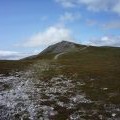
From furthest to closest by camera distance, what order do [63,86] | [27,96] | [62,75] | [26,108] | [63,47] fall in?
[63,47] → [62,75] → [63,86] → [27,96] → [26,108]

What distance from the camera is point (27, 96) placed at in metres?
47.8

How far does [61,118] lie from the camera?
36.7 metres

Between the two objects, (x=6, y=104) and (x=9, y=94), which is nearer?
(x=6, y=104)

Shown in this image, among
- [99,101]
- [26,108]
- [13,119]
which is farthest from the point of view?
[99,101]

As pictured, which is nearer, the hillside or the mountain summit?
the hillside

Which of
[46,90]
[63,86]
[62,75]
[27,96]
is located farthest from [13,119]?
[62,75]

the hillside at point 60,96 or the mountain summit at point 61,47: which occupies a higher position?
the mountain summit at point 61,47

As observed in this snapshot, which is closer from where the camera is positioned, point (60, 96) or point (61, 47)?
point (60, 96)

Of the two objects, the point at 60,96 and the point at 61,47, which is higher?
the point at 61,47

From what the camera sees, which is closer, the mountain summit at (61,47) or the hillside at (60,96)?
the hillside at (60,96)

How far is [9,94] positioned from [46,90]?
21.9ft

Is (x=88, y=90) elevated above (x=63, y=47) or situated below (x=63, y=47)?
below

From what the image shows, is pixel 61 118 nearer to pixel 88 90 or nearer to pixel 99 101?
pixel 99 101

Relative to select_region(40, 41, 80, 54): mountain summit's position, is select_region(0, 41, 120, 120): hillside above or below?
below
